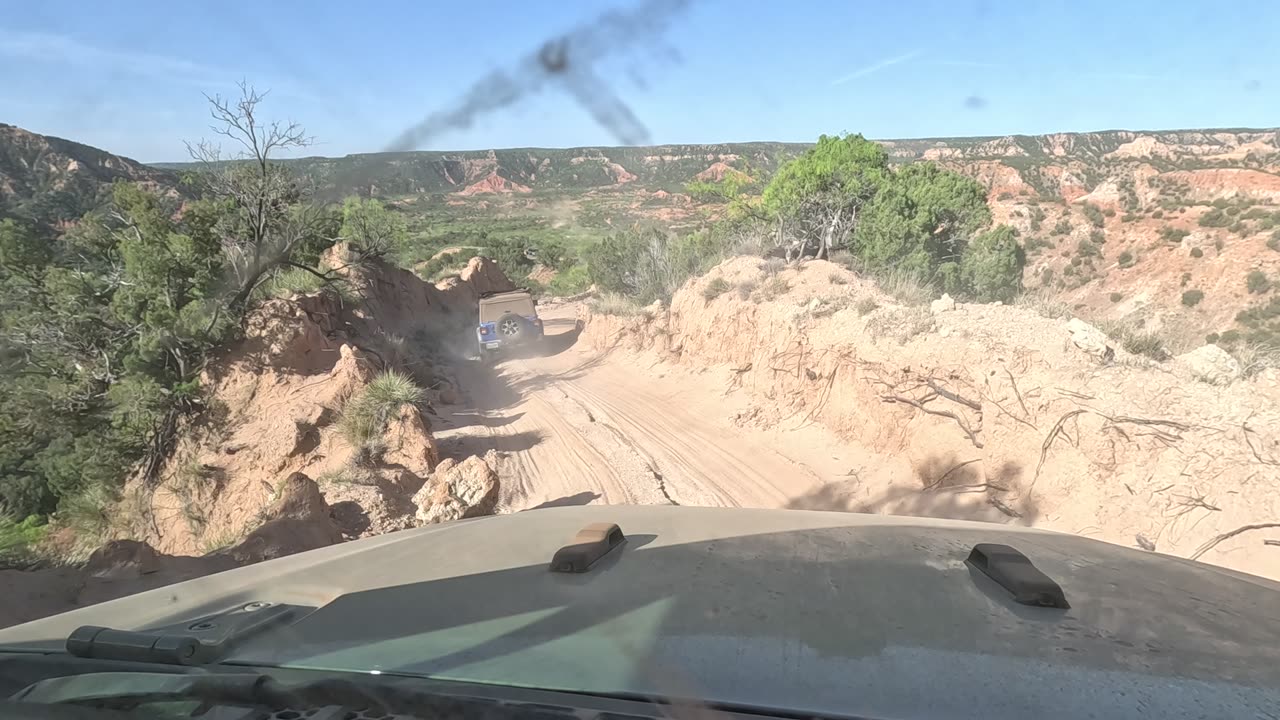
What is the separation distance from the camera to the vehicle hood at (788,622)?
1.59 m

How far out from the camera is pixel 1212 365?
7.47 metres

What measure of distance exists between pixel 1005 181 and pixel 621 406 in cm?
5201

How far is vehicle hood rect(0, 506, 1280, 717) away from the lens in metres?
1.59

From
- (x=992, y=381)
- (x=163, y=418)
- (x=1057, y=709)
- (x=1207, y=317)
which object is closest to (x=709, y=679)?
(x=1057, y=709)

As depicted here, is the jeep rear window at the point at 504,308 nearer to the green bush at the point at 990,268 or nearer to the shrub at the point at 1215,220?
the green bush at the point at 990,268

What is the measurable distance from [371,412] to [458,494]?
8.26ft

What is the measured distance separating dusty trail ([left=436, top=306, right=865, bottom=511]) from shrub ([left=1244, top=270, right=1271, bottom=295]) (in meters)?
27.1

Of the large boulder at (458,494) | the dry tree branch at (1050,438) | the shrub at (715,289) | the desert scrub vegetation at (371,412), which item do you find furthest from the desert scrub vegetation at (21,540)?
the shrub at (715,289)

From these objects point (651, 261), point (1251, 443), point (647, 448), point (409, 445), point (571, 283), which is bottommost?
point (647, 448)

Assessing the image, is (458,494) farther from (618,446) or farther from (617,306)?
(617,306)

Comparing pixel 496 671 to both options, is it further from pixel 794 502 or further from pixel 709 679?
pixel 794 502

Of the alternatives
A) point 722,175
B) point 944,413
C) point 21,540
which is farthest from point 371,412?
point 722,175

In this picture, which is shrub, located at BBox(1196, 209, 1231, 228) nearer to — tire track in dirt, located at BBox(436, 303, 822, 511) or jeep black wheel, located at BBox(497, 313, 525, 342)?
tire track in dirt, located at BBox(436, 303, 822, 511)

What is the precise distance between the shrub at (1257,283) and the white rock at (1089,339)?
26597mm
